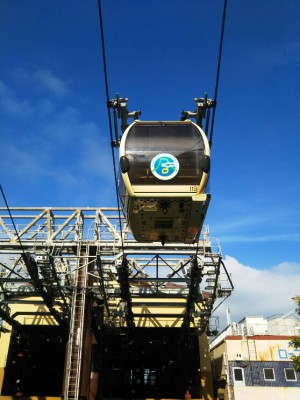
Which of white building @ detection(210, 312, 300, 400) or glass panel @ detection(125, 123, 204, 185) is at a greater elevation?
glass panel @ detection(125, 123, 204, 185)

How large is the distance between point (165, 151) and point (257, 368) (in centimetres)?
2345

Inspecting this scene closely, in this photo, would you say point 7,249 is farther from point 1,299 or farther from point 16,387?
point 16,387

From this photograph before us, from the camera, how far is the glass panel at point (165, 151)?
31.9 ft

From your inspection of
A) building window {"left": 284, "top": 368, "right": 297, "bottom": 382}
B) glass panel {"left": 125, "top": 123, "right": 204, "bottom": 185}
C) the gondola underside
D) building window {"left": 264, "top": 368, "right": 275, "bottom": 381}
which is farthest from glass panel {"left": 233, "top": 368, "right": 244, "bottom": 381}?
glass panel {"left": 125, "top": 123, "right": 204, "bottom": 185}

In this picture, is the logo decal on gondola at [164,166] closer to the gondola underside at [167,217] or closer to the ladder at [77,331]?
the gondola underside at [167,217]

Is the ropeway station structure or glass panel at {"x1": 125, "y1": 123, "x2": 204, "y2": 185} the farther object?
the ropeway station structure

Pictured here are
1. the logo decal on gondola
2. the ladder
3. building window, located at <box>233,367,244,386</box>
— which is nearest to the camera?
the logo decal on gondola

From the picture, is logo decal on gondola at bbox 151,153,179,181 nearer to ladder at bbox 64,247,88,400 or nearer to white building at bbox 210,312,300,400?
ladder at bbox 64,247,88,400

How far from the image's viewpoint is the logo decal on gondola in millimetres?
9695

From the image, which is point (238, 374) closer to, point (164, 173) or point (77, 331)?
point (77, 331)

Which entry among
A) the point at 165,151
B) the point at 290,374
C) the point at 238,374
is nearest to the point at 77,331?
the point at 165,151

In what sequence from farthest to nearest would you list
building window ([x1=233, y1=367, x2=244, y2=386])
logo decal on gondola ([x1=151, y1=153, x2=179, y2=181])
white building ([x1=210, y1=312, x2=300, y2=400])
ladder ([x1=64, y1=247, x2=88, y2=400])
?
building window ([x1=233, y1=367, x2=244, y2=386])
white building ([x1=210, y1=312, x2=300, y2=400])
ladder ([x1=64, y1=247, x2=88, y2=400])
logo decal on gondola ([x1=151, y1=153, x2=179, y2=181])

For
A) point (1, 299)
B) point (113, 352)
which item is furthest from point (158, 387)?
point (1, 299)

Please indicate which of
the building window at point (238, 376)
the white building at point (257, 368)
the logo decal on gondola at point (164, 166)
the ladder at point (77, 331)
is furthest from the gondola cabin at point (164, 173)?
the building window at point (238, 376)
